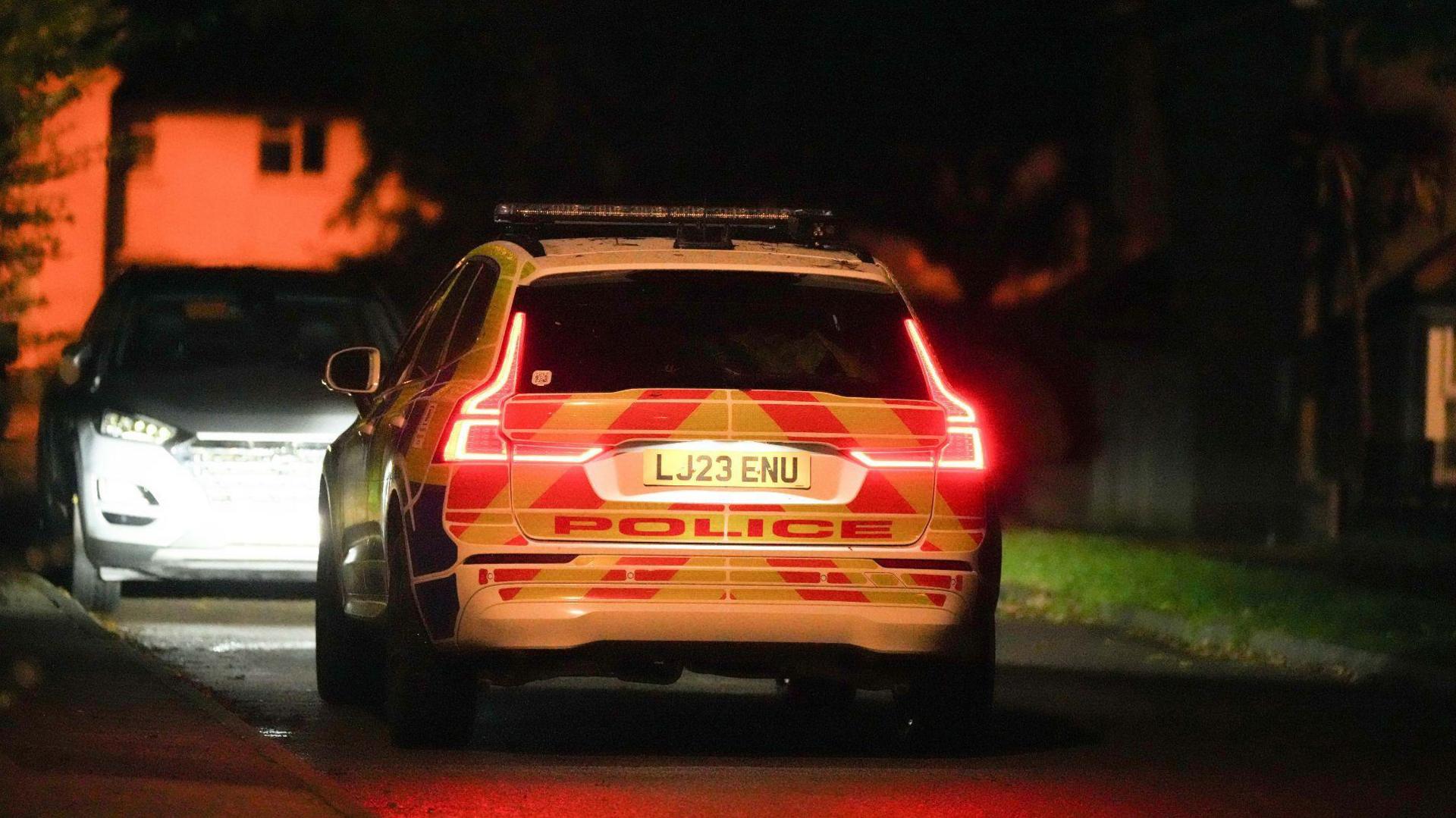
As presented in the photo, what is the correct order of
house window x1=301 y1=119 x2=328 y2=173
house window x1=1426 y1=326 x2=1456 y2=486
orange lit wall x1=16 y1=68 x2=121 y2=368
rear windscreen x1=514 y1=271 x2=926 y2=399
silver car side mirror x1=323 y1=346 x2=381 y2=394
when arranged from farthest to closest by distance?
1. house window x1=301 y1=119 x2=328 y2=173
2. orange lit wall x1=16 y1=68 x2=121 y2=368
3. house window x1=1426 y1=326 x2=1456 y2=486
4. silver car side mirror x1=323 y1=346 x2=381 y2=394
5. rear windscreen x1=514 y1=271 x2=926 y2=399

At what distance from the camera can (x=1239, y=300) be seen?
32.4 m

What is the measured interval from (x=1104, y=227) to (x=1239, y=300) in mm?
3941

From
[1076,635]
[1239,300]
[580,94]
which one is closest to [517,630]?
[1076,635]

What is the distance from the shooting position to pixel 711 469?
924 centimetres

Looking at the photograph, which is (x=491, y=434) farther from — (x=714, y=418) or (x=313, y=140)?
(x=313, y=140)

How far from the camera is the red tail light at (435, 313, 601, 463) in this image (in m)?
9.18

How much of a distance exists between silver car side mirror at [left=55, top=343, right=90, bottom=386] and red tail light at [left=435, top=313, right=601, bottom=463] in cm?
665

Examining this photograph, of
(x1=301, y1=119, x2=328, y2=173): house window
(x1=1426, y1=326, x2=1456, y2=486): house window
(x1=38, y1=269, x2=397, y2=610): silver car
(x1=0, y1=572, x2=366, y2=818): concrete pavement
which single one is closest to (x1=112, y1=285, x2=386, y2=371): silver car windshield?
(x1=38, y1=269, x2=397, y2=610): silver car

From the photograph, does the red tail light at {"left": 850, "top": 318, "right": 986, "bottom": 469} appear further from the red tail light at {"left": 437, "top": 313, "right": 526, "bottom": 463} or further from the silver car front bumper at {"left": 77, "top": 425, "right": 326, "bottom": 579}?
the silver car front bumper at {"left": 77, "top": 425, "right": 326, "bottom": 579}

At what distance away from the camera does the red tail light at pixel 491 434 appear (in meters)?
9.18

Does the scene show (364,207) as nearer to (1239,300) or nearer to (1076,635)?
(1239,300)

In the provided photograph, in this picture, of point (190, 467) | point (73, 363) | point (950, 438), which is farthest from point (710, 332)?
point (73, 363)

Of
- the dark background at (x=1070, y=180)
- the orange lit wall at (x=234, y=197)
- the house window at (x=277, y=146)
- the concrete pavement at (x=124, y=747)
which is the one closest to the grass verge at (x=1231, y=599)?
the concrete pavement at (x=124, y=747)

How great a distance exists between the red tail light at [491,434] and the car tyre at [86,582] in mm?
6340
